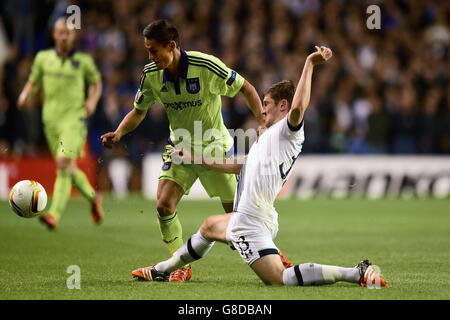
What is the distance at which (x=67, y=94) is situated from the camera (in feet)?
35.4

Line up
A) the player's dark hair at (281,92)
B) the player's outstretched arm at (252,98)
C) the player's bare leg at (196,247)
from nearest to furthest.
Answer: the player's dark hair at (281,92) → the player's bare leg at (196,247) → the player's outstretched arm at (252,98)

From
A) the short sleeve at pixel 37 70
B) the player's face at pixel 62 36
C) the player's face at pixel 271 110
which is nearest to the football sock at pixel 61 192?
the short sleeve at pixel 37 70

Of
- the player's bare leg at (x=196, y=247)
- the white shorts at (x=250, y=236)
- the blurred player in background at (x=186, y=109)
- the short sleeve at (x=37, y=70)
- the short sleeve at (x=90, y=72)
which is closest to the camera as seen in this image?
the white shorts at (x=250, y=236)

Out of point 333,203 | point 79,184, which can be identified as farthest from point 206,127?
point 333,203

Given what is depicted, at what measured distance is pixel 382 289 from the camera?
561cm

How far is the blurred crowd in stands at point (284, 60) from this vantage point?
16.6 m

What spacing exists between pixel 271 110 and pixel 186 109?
3.58ft

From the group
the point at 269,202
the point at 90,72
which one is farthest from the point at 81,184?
the point at 269,202

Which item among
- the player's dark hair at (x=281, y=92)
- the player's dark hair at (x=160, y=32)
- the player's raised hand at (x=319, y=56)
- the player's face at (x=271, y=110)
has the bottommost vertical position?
the player's face at (x=271, y=110)

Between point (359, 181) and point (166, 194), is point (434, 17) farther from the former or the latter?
point (166, 194)

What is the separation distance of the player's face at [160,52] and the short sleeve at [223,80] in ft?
1.51

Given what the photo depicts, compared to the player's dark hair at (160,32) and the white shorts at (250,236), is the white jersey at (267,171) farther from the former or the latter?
the player's dark hair at (160,32)

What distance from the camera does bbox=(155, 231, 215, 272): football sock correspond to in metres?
5.98
